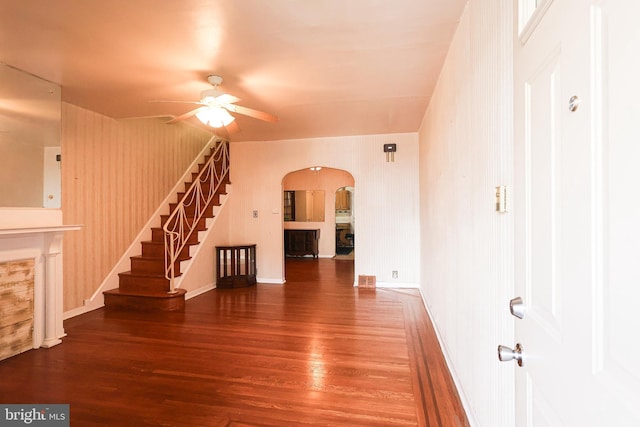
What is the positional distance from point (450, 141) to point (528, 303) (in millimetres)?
2084

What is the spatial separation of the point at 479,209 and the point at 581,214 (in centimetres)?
129

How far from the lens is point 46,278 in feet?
11.0

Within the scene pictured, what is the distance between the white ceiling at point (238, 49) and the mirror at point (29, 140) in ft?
0.55

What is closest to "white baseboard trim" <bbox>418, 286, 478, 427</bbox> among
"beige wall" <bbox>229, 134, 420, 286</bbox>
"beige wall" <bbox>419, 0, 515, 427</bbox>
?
"beige wall" <bbox>419, 0, 515, 427</bbox>

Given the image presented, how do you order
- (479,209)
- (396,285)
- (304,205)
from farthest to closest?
(304,205) → (396,285) → (479,209)

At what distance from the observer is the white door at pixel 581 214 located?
1.67 ft

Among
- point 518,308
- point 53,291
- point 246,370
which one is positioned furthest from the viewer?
point 53,291

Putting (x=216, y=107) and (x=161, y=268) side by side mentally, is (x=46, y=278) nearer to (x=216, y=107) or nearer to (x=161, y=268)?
(x=161, y=268)

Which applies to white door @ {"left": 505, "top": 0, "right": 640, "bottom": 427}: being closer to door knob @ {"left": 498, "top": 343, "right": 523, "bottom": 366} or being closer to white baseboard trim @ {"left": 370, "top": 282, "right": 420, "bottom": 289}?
door knob @ {"left": 498, "top": 343, "right": 523, "bottom": 366}

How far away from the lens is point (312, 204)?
34.2ft

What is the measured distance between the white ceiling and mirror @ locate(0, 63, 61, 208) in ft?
0.55

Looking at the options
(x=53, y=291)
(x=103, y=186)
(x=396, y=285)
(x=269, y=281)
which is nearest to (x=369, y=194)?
(x=396, y=285)

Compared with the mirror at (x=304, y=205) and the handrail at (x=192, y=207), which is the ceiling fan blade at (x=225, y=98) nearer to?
the handrail at (x=192, y=207)

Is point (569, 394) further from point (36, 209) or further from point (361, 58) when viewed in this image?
point (36, 209)
